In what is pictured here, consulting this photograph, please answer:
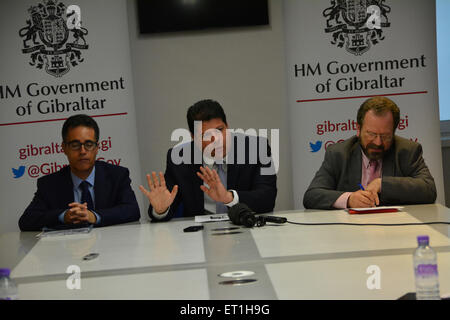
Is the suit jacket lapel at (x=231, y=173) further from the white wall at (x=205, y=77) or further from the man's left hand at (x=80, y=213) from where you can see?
the white wall at (x=205, y=77)

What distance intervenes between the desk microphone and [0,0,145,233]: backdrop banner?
2.29 m

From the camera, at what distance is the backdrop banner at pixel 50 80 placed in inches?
202

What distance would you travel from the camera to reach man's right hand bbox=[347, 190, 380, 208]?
3453 millimetres

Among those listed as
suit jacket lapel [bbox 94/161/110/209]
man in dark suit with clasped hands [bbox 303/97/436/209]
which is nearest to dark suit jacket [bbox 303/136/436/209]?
man in dark suit with clasped hands [bbox 303/97/436/209]

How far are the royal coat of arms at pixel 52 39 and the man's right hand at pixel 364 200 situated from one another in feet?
9.45

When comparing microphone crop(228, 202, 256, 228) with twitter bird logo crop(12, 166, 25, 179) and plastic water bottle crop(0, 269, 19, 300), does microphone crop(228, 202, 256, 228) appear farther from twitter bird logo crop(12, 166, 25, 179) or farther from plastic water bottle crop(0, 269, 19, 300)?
twitter bird logo crop(12, 166, 25, 179)

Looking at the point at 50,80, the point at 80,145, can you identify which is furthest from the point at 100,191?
the point at 50,80

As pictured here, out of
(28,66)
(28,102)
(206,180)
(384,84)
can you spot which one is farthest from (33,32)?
(384,84)

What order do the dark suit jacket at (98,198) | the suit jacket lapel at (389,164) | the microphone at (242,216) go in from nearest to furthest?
the microphone at (242,216) < the dark suit jacket at (98,198) < the suit jacket lapel at (389,164)

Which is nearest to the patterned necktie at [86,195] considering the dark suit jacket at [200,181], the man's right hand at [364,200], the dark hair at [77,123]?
the dark hair at [77,123]

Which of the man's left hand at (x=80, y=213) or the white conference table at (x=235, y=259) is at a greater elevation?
the man's left hand at (x=80, y=213)

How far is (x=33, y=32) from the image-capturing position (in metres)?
5.14

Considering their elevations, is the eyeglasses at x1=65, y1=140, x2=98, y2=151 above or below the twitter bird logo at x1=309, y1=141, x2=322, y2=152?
above

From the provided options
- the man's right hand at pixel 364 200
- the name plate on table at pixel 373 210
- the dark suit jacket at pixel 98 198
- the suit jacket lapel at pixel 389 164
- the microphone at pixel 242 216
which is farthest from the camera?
the suit jacket lapel at pixel 389 164
